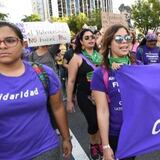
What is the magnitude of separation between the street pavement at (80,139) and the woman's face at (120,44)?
2.17 m

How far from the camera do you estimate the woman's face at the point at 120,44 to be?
141 inches

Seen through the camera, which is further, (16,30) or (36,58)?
(36,58)

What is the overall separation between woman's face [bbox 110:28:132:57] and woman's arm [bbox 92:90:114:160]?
367 mm

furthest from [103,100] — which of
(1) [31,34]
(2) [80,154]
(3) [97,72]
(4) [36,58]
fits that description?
(1) [31,34]

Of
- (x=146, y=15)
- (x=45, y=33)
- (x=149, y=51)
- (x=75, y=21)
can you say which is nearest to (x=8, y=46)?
(x=45, y=33)

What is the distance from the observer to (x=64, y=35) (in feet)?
28.9

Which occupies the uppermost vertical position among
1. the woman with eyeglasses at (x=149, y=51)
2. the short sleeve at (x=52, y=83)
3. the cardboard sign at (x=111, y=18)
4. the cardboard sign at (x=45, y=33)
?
→ the short sleeve at (x=52, y=83)

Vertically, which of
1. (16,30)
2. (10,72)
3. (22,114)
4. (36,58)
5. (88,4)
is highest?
(16,30)

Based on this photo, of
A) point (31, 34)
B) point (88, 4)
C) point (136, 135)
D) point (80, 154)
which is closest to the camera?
point (136, 135)

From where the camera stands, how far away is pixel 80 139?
659cm

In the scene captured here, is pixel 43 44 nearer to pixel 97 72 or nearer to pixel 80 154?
pixel 80 154

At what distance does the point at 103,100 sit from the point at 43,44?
456 cm

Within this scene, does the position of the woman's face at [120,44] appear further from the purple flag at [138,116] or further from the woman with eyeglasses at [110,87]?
the purple flag at [138,116]

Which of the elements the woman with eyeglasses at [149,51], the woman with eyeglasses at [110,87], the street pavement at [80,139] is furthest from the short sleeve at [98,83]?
the woman with eyeglasses at [149,51]
